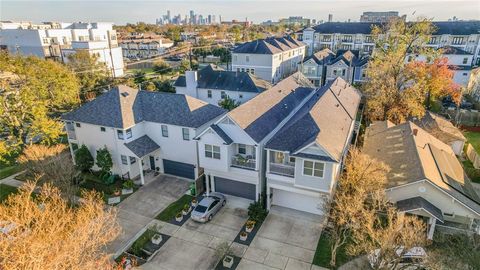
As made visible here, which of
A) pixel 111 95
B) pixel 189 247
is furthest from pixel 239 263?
pixel 111 95

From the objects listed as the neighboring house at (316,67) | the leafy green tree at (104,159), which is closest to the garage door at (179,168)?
the leafy green tree at (104,159)

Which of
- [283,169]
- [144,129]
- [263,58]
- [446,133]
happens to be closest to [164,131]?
[144,129]

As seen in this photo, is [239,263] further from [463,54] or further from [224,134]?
[463,54]

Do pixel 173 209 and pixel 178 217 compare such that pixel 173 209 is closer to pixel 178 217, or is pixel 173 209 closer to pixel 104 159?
pixel 178 217

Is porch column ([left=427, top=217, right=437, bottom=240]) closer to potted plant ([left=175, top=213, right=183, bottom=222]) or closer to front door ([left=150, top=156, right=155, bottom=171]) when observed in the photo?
potted plant ([left=175, top=213, right=183, bottom=222])

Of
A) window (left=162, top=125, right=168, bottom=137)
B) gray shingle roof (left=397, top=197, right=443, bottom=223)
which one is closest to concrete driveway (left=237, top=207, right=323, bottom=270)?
gray shingle roof (left=397, top=197, right=443, bottom=223)

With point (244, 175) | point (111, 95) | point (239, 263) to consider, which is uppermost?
point (111, 95)

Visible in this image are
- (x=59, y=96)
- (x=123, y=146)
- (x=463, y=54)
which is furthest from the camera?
(x=463, y=54)

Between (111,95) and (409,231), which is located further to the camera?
(111,95)
